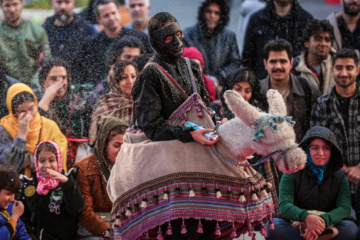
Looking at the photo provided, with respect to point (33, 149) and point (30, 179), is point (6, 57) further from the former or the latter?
point (30, 179)

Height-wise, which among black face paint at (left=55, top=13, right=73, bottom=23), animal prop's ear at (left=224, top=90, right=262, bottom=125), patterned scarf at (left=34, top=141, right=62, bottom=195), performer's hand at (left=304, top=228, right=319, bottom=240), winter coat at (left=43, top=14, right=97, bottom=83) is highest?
black face paint at (left=55, top=13, right=73, bottom=23)

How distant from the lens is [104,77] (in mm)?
7348

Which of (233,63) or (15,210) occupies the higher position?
(233,63)

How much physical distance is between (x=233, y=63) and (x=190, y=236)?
4.01 meters

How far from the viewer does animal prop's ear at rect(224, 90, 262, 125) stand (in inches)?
148

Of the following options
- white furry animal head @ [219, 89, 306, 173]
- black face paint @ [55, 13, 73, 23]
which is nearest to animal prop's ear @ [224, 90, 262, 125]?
white furry animal head @ [219, 89, 306, 173]

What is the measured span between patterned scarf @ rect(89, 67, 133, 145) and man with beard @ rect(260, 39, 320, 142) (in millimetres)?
1407

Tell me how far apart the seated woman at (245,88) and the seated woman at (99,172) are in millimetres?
1042

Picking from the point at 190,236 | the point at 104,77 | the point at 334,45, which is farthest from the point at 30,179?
the point at 334,45

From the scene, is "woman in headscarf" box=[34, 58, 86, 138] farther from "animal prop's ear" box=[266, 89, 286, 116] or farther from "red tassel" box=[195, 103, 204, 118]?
"animal prop's ear" box=[266, 89, 286, 116]

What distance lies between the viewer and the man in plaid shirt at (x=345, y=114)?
258 inches

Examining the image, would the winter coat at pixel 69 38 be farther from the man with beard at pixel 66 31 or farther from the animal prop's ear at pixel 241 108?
the animal prop's ear at pixel 241 108

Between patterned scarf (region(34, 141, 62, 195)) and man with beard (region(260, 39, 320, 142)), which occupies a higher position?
man with beard (region(260, 39, 320, 142))

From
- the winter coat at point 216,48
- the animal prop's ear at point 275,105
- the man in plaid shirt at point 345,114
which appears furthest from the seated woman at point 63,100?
the animal prop's ear at point 275,105
